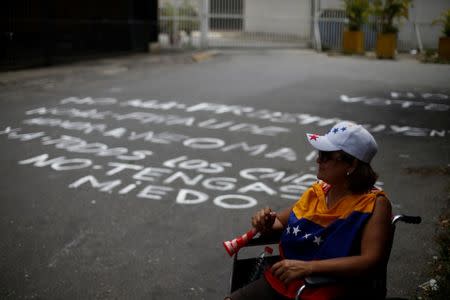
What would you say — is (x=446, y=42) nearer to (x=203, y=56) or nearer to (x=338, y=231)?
(x=203, y=56)

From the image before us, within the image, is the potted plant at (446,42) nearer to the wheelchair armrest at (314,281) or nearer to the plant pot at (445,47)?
the plant pot at (445,47)

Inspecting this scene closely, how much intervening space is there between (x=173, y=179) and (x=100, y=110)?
14.0 feet

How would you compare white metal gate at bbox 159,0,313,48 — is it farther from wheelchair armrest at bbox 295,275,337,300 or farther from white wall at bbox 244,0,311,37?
wheelchair armrest at bbox 295,275,337,300

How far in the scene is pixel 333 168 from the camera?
8.63 ft

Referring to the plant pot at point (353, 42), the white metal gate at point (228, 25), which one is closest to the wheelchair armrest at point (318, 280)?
the plant pot at point (353, 42)

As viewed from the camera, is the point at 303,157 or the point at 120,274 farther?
the point at 303,157

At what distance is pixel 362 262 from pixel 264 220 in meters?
0.59

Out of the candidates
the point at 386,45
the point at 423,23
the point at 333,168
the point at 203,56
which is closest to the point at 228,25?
the point at 203,56

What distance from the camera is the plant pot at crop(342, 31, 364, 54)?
2145 cm

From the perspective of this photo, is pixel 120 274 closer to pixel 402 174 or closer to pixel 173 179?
pixel 173 179

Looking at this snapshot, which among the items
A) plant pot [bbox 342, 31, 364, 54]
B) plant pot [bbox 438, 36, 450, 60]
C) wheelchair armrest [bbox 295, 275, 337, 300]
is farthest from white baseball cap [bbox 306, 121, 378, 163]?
plant pot [bbox 342, 31, 364, 54]

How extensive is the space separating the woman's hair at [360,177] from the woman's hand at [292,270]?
430 millimetres

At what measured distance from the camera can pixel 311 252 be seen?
103 inches

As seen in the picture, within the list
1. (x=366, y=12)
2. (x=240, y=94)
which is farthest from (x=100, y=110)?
(x=366, y=12)
